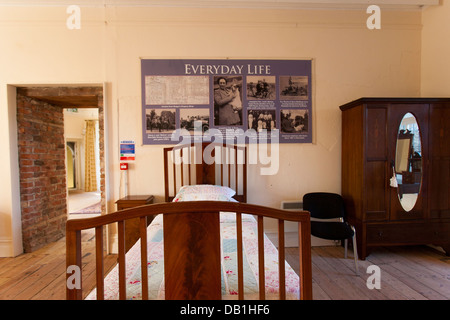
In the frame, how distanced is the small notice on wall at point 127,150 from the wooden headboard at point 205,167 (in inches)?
18.4

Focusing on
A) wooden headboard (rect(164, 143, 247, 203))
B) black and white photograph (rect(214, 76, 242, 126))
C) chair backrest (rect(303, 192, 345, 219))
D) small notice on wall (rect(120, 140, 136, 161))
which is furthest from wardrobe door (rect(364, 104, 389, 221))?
small notice on wall (rect(120, 140, 136, 161))

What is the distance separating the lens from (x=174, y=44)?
2.80m

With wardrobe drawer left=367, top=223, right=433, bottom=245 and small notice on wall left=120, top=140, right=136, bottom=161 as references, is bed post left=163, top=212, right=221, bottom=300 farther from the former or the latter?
wardrobe drawer left=367, top=223, right=433, bottom=245

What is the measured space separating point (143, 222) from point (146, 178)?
2.06 m

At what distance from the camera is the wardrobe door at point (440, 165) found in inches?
100

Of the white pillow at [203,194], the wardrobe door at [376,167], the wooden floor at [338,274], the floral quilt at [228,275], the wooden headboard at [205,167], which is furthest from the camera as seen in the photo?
the wooden headboard at [205,167]

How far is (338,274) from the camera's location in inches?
88.2

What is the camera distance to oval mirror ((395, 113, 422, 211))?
8.27ft

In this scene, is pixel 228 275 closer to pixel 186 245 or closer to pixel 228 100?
pixel 186 245

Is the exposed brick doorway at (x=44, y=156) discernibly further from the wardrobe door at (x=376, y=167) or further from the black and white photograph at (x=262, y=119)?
the wardrobe door at (x=376, y=167)

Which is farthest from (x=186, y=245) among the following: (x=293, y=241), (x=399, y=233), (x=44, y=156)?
(x=44, y=156)

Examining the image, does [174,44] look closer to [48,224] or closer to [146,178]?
[146,178]

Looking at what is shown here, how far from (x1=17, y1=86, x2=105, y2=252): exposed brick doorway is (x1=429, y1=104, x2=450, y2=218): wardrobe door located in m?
4.17

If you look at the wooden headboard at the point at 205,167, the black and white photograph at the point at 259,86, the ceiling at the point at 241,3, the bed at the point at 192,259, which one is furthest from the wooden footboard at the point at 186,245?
the ceiling at the point at 241,3
